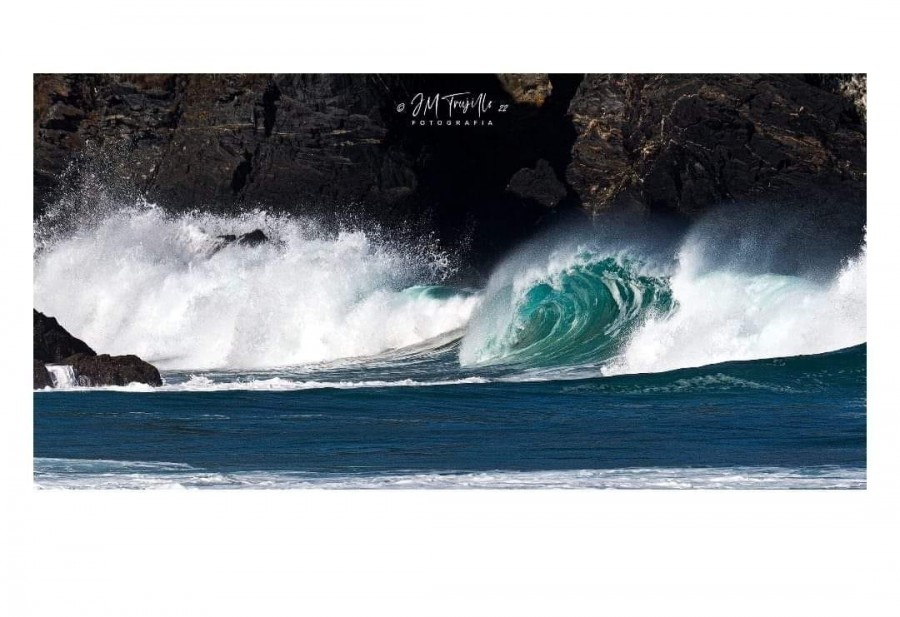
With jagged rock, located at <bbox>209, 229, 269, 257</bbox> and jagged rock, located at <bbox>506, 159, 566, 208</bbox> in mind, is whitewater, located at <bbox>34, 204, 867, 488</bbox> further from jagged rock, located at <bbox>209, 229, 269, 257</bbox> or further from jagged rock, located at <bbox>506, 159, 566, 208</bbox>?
jagged rock, located at <bbox>506, 159, 566, 208</bbox>

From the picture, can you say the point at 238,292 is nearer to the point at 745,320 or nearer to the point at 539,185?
the point at 539,185

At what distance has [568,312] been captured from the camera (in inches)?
428

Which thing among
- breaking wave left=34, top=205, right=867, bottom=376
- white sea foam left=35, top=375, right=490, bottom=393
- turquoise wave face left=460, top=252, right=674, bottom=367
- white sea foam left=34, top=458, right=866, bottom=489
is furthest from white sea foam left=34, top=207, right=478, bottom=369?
white sea foam left=34, top=458, right=866, bottom=489

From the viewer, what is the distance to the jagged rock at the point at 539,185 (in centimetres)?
1069

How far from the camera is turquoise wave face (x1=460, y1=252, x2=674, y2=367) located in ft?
34.4

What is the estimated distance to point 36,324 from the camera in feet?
31.7

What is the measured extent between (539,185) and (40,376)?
4.59 m

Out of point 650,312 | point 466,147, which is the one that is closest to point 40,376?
point 466,147

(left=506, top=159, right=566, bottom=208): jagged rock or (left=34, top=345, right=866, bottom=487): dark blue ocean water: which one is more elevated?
(left=506, top=159, right=566, bottom=208): jagged rock

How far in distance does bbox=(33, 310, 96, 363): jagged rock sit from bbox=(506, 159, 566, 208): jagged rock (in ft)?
13.0

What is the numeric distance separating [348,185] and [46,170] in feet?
8.60

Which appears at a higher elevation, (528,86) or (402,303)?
(528,86)

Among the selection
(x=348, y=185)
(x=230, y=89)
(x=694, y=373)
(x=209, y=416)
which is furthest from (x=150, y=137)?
(x=694, y=373)

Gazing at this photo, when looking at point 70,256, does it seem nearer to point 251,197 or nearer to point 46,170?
point 46,170
